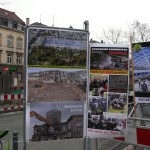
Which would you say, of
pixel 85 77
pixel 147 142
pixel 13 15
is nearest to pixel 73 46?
pixel 85 77

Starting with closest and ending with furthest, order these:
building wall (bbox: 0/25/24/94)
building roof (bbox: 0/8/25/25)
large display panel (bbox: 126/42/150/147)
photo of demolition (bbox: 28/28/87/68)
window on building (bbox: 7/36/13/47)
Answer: photo of demolition (bbox: 28/28/87/68) < large display panel (bbox: 126/42/150/147) < building wall (bbox: 0/25/24/94) < window on building (bbox: 7/36/13/47) < building roof (bbox: 0/8/25/25)

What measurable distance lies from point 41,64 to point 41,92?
455 mm

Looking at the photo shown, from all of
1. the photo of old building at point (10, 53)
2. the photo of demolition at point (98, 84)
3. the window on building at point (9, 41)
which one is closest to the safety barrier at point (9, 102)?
the photo of demolition at point (98, 84)

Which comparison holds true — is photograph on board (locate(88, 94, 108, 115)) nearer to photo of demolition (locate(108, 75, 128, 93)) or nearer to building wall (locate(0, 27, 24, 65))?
photo of demolition (locate(108, 75, 128, 93))

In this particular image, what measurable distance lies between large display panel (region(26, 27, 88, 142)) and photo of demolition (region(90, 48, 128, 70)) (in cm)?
18

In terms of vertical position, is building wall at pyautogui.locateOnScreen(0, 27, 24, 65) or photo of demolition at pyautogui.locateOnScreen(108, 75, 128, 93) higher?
building wall at pyautogui.locateOnScreen(0, 27, 24, 65)

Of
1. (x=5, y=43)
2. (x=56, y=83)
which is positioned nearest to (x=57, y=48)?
(x=56, y=83)

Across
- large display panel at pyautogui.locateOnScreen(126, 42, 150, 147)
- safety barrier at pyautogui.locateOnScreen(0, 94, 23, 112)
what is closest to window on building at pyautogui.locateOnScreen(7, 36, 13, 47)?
safety barrier at pyautogui.locateOnScreen(0, 94, 23, 112)

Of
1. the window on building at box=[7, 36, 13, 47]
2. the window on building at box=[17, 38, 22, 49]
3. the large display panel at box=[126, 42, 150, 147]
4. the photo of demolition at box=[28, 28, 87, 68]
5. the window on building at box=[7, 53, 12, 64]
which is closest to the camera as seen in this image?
the photo of demolition at box=[28, 28, 87, 68]

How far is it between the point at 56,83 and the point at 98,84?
2.49ft

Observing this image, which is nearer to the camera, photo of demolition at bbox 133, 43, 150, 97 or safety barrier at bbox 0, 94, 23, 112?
photo of demolition at bbox 133, 43, 150, 97

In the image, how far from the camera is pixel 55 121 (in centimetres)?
573

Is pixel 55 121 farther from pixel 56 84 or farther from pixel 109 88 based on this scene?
pixel 109 88

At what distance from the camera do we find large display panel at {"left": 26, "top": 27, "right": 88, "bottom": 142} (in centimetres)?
553
